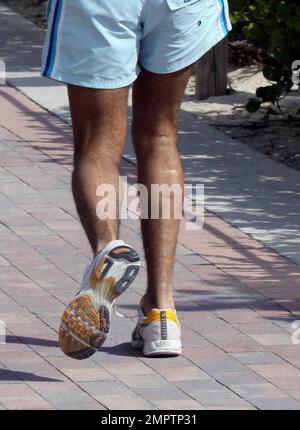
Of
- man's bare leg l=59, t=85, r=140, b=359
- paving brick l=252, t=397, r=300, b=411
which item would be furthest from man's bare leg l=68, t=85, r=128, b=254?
paving brick l=252, t=397, r=300, b=411

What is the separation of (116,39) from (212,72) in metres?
5.20

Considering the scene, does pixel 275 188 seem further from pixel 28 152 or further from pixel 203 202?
pixel 28 152

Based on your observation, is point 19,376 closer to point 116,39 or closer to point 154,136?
point 154,136

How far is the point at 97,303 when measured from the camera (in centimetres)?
443

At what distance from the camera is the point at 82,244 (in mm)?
6258

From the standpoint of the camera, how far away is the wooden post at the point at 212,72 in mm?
9609

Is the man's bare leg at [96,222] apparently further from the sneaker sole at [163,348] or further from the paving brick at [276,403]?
the paving brick at [276,403]

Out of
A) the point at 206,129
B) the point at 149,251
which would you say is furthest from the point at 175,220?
the point at 206,129

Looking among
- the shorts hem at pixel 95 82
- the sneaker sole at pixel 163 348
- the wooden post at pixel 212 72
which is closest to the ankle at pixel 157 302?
the sneaker sole at pixel 163 348

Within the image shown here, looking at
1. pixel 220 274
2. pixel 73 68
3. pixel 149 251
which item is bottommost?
pixel 220 274

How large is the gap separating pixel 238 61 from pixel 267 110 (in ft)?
5.51

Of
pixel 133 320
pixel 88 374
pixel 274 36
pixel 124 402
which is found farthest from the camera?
pixel 274 36

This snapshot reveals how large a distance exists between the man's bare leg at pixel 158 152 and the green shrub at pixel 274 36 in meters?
3.17

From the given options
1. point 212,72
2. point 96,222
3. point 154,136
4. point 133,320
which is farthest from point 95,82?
point 212,72
